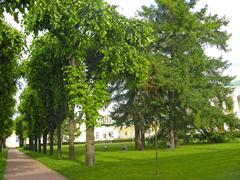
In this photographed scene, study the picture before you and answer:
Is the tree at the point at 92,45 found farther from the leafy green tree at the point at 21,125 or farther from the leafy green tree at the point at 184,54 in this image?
the leafy green tree at the point at 21,125

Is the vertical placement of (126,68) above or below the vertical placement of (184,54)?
below

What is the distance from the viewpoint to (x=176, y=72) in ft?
112

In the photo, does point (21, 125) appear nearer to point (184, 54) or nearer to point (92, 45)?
point (184, 54)

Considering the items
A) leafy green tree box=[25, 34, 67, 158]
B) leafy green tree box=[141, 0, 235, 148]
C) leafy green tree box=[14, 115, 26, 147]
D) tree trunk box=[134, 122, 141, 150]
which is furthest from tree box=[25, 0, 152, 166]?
leafy green tree box=[14, 115, 26, 147]

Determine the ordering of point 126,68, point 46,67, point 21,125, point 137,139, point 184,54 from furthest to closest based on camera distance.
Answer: point 21,125
point 137,139
point 184,54
point 46,67
point 126,68

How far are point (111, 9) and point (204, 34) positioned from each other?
16700mm

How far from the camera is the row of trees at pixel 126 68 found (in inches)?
786

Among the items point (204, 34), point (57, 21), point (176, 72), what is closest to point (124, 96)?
point (176, 72)

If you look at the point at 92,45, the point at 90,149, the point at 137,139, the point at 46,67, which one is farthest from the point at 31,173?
the point at 137,139

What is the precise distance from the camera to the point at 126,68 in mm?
21094

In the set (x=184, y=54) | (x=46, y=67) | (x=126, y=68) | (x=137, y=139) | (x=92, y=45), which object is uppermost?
(x=184, y=54)

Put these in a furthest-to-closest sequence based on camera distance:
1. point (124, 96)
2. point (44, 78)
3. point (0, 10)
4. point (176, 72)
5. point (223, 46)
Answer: point (124, 96) → point (223, 46) → point (176, 72) → point (44, 78) → point (0, 10)

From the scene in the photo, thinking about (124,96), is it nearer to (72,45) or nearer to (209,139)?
(209,139)

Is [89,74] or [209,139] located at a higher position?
[89,74]
